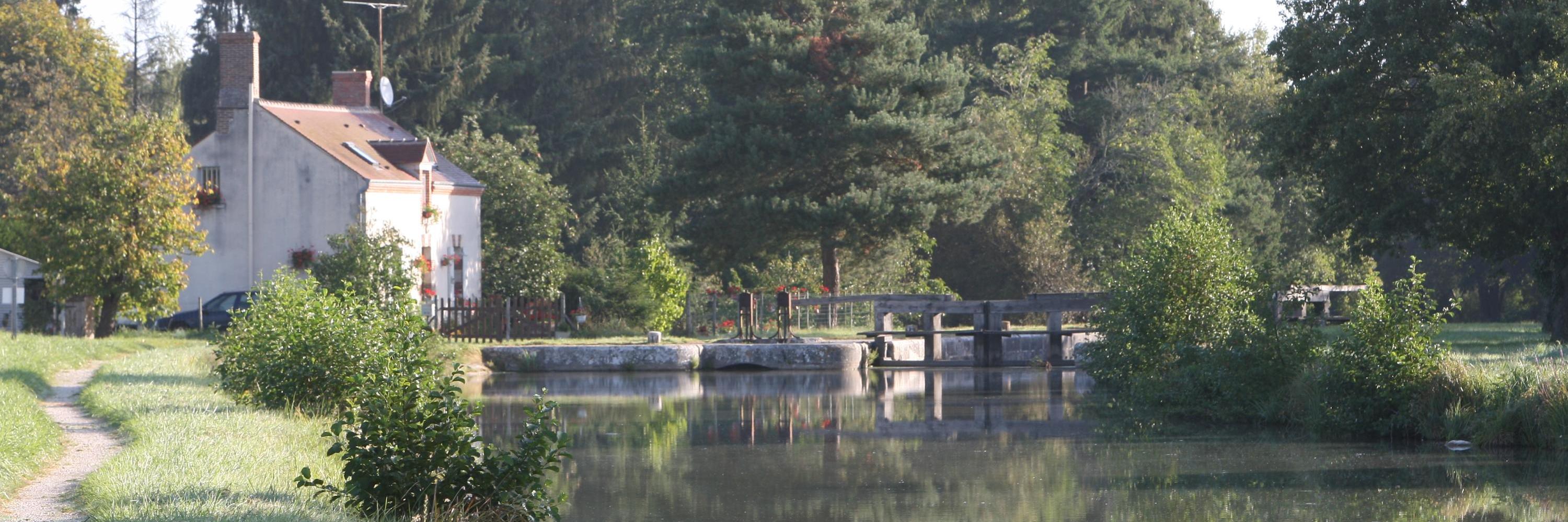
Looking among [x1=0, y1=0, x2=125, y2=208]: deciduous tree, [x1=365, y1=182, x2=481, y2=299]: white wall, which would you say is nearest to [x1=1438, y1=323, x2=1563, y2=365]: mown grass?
[x1=365, y1=182, x2=481, y2=299]: white wall

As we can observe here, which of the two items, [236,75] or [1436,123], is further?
[236,75]

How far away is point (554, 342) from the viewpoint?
33.4 meters

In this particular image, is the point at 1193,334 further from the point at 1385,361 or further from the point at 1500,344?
the point at 1500,344

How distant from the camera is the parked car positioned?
118 ft

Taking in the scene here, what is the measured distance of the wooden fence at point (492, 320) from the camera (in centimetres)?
3372

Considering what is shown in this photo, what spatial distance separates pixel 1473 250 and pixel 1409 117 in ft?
11.5

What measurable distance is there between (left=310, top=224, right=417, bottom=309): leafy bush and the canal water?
32.9 ft

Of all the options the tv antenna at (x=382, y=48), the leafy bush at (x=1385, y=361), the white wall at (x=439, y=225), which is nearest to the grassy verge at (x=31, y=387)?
the white wall at (x=439, y=225)

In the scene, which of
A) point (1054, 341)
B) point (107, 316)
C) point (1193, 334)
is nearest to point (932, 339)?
point (1054, 341)

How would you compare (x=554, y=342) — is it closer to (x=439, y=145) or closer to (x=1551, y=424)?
(x=439, y=145)

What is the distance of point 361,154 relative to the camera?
38906mm

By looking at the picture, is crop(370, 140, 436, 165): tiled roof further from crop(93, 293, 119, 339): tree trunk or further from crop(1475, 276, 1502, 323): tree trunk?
crop(1475, 276, 1502, 323): tree trunk

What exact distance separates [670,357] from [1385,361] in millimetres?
16431

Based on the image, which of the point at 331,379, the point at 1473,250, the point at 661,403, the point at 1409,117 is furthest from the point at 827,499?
the point at 1473,250
